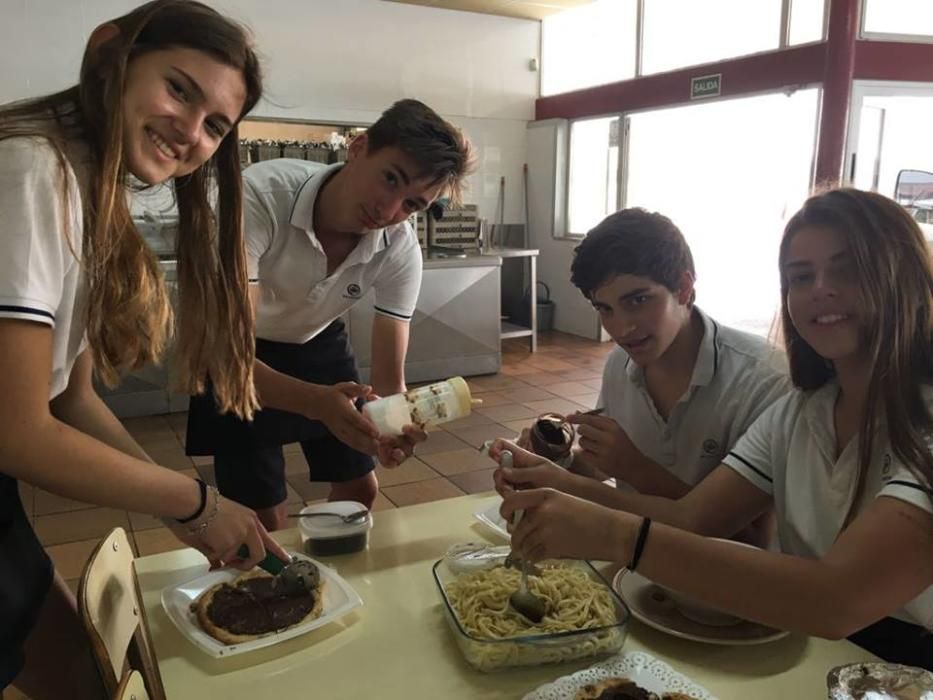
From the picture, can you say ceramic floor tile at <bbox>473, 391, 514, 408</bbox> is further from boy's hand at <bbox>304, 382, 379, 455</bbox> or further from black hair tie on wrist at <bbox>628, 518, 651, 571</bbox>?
black hair tie on wrist at <bbox>628, 518, 651, 571</bbox>

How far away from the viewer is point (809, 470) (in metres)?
1.19

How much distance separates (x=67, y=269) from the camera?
94 cm

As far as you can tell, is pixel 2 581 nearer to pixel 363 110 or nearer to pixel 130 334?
pixel 130 334

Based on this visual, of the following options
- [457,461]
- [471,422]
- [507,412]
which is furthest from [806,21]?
[457,461]

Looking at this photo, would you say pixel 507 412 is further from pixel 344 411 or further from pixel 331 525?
pixel 331 525

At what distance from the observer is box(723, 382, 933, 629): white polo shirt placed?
1070mm

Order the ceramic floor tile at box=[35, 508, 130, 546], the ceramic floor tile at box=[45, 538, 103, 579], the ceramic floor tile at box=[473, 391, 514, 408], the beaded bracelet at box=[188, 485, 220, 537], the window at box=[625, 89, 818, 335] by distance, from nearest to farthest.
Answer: the beaded bracelet at box=[188, 485, 220, 537]
the ceramic floor tile at box=[45, 538, 103, 579]
the ceramic floor tile at box=[35, 508, 130, 546]
the ceramic floor tile at box=[473, 391, 514, 408]
the window at box=[625, 89, 818, 335]

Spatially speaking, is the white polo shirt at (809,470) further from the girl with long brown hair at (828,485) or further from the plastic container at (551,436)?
the plastic container at (551,436)

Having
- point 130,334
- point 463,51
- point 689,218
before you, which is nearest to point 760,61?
point 689,218

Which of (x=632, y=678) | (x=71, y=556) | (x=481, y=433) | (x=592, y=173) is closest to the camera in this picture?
(x=632, y=678)

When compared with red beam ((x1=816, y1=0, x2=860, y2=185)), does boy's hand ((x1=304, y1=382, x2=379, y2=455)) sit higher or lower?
lower

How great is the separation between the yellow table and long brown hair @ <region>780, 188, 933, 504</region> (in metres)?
0.28

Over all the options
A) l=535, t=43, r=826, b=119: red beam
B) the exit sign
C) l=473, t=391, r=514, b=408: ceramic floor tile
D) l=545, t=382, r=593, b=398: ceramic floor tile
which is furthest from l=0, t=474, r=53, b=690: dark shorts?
the exit sign

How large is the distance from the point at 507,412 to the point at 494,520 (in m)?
2.91
